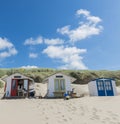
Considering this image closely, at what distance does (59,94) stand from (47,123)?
555 inches

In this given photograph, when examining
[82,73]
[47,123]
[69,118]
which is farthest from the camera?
[82,73]

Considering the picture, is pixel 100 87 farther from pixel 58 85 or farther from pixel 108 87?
pixel 58 85

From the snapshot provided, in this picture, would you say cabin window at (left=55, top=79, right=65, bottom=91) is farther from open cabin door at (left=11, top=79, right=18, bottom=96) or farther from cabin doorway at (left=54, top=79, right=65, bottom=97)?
open cabin door at (left=11, top=79, right=18, bottom=96)

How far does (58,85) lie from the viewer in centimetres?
2327

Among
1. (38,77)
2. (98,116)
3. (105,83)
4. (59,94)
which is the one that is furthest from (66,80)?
(38,77)

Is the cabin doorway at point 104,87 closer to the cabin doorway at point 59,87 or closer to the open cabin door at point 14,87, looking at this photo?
the cabin doorway at point 59,87

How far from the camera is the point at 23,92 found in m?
22.9

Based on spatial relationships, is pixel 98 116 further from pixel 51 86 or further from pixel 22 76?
pixel 22 76

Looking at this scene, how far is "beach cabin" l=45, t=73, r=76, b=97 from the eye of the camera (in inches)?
904

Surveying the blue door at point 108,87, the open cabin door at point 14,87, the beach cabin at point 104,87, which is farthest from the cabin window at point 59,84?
the blue door at point 108,87

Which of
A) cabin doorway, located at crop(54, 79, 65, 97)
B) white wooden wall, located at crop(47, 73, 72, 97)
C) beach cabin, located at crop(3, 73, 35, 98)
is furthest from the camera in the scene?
beach cabin, located at crop(3, 73, 35, 98)

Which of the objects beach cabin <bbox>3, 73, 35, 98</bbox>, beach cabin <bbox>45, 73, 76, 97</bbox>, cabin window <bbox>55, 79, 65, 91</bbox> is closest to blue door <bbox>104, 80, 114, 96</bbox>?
beach cabin <bbox>45, 73, 76, 97</bbox>

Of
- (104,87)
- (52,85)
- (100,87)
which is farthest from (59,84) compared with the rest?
(104,87)

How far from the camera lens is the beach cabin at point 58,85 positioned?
22953mm
